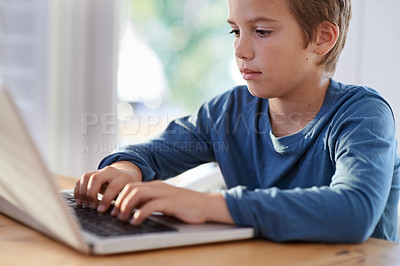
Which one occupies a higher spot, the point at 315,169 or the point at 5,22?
the point at 5,22

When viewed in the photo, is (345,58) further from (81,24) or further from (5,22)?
(5,22)

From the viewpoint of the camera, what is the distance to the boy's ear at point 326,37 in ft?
3.93

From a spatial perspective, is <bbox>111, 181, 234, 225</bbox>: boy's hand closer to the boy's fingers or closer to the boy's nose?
the boy's fingers

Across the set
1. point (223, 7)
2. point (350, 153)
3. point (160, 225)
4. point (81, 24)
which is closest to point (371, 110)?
point (350, 153)

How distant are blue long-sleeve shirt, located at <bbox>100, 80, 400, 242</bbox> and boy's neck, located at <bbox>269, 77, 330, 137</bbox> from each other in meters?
0.03

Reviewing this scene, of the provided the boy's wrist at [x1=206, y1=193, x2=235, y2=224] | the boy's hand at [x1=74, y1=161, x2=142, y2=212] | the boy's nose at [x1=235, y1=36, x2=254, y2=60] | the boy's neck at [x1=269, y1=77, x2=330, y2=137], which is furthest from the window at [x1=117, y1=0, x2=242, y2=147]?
the boy's wrist at [x1=206, y1=193, x2=235, y2=224]

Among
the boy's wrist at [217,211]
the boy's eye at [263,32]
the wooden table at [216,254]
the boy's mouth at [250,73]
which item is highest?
the boy's eye at [263,32]

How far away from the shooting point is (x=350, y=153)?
899 millimetres

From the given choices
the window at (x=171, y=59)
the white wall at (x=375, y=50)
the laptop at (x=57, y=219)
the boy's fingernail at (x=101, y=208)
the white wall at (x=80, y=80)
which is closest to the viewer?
the laptop at (x=57, y=219)

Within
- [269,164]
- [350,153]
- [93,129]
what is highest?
[350,153]

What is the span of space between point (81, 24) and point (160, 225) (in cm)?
169

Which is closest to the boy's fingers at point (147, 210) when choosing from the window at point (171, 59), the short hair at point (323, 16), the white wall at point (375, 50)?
the short hair at point (323, 16)

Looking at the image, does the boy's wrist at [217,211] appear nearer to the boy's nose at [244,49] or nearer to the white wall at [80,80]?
the boy's nose at [244,49]

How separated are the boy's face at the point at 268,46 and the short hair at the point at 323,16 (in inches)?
0.7
